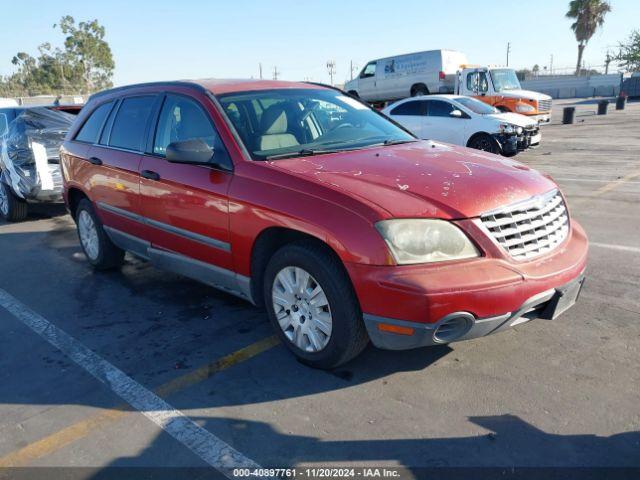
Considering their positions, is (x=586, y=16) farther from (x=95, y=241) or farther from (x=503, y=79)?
(x=95, y=241)

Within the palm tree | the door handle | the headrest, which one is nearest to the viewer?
the headrest

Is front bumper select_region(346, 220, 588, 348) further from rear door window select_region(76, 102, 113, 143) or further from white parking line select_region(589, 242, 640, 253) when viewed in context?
rear door window select_region(76, 102, 113, 143)

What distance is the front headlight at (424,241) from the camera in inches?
112

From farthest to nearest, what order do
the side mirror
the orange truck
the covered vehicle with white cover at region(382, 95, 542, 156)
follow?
1. the orange truck
2. the covered vehicle with white cover at region(382, 95, 542, 156)
3. the side mirror

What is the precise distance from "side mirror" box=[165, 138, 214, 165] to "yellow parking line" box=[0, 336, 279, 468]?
1.33 meters

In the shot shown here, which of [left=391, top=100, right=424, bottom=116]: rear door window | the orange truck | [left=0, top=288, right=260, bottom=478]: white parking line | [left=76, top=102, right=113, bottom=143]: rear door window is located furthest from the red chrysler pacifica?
the orange truck

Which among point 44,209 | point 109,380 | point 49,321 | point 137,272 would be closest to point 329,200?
point 109,380

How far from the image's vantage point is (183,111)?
422 cm

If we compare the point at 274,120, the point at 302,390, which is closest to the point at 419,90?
the point at 274,120

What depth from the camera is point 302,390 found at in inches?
126

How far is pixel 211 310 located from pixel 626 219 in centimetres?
520

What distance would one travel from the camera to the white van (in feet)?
70.0

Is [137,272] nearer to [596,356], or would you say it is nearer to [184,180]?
[184,180]

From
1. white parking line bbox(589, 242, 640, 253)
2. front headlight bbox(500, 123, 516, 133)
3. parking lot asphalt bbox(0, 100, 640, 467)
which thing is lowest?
white parking line bbox(589, 242, 640, 253)
